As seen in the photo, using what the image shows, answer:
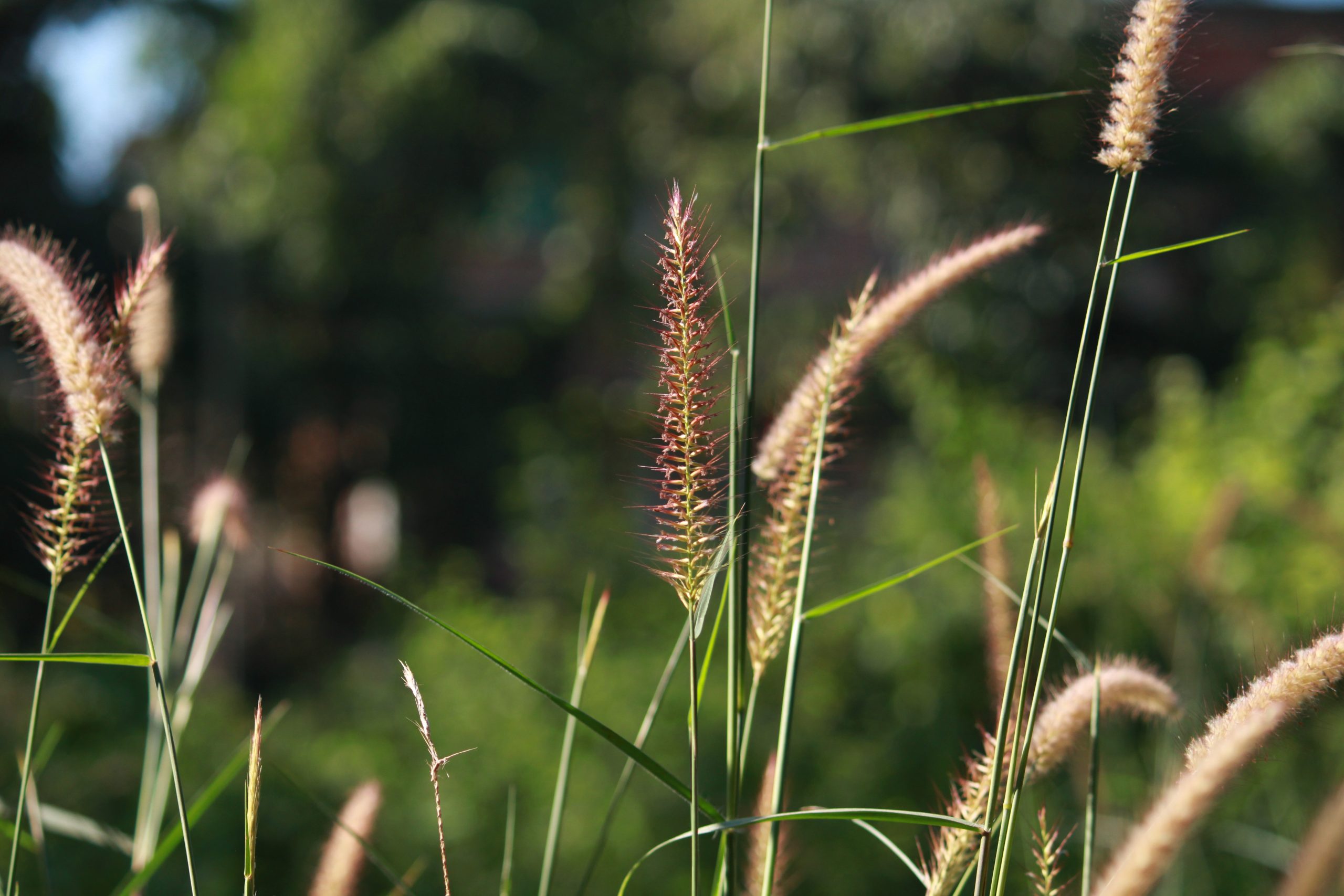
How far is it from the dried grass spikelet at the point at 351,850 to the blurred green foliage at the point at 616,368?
2.08 metres

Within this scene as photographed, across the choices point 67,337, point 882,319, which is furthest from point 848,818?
point 67,337

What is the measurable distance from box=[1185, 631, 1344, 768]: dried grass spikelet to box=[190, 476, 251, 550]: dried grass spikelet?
128 cm

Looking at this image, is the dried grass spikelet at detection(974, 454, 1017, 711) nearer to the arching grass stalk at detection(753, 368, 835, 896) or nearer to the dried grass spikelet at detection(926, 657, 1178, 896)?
the dried grass spikelet at detection(926, 657, 1178, 896)

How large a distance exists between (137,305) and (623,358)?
1031cm

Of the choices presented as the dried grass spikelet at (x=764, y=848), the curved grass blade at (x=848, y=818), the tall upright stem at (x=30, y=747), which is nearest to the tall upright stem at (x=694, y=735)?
the curved grass blade at (x=848, y=818)

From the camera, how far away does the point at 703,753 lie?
3.42 meters

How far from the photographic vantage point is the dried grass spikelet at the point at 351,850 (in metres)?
0.97

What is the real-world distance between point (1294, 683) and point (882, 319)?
45 cm

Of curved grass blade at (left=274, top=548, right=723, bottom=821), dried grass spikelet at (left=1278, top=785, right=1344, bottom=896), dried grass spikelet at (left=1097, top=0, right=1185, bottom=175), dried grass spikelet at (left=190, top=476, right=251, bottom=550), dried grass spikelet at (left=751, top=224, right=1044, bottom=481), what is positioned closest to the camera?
dried grass spikelet at (left=1278, top=785, right=1344, bottom=896)

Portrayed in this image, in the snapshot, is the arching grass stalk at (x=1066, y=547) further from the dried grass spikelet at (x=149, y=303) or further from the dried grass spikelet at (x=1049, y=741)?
the dried grass spikelet at (x=149, y=303)

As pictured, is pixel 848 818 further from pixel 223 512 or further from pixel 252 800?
pixel 223 512

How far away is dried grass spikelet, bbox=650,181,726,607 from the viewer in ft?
2.43

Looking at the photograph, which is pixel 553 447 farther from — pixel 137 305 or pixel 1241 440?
pixel 137 305

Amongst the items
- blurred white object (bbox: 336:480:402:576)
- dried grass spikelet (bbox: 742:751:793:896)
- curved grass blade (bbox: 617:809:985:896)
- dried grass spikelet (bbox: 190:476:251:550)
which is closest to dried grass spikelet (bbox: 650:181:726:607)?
curved grass blade (bbox: 617:809:985:896)
